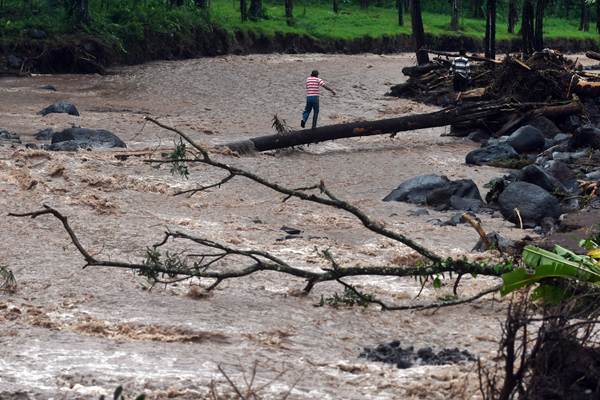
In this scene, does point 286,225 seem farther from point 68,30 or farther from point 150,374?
point 68,30

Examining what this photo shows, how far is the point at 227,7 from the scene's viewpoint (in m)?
47.0

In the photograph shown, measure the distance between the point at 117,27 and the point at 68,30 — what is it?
6.25 feet

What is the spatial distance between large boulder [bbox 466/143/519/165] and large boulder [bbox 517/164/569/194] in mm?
3285

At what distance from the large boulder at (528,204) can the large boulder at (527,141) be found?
5596mm

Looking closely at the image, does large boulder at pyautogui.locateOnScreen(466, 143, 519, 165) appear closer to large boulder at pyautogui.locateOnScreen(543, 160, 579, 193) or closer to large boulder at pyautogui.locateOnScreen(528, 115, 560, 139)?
large boulder at pyautogui.locateOnScreen(528, 115, 560, 139)

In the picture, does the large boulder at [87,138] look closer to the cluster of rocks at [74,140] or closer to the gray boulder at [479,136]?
the cluster of rocks at [74,140]

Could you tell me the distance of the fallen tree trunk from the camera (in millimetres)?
18812

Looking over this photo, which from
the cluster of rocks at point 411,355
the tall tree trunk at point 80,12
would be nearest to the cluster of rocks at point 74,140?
the cluster of rocks at point 411,355

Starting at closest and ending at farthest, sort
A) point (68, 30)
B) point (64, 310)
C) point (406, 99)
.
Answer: point (64, 310) → point (406, 99) → point (68, 30)

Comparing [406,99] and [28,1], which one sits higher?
[28,1]

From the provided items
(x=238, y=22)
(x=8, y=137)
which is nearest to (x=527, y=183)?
(x=8, y=137)

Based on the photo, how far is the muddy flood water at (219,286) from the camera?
707 cm

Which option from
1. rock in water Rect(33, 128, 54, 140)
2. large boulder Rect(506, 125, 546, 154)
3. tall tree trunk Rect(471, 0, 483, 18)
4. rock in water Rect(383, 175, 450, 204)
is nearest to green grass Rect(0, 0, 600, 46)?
tall tree trunk Rect(471, 0, 483, 18)

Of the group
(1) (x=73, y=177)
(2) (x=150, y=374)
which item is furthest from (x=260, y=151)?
(2) (x=150, y=374)
